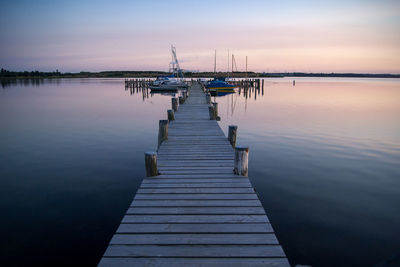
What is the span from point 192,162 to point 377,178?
6.76m

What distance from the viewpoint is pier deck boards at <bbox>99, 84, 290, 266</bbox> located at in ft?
10.8

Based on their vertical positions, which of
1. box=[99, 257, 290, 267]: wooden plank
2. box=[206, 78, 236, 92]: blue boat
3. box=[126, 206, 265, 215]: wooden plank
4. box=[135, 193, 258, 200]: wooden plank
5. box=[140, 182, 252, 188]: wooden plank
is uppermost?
box=[206, 78, 236, 92]: blue boat

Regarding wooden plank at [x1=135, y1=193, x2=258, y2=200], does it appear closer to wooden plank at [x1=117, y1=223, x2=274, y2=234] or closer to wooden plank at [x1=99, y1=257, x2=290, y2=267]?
wooden plank at [x1=117, y1=223, x2=274, y2=234]

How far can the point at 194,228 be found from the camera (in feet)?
12.8

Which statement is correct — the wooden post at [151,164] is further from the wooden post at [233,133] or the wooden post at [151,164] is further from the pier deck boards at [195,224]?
the wooden post at [233,133]

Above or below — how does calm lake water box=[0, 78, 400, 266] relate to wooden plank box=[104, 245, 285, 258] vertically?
below

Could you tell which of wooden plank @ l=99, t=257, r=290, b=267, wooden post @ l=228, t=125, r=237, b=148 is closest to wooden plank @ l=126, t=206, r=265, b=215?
wooden plank @ l=99, t=257, r=290, b=267

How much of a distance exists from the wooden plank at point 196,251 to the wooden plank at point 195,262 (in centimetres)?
6

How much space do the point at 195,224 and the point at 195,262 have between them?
816 millimetres

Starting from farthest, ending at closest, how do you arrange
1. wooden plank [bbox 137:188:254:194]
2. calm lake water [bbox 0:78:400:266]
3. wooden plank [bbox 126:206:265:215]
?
1. calm lake water [bbox 0:78:400:266]
2. wooden plank [bbox 137:188:254:194]
3. wooden plank [bbox 126:206:265:215]

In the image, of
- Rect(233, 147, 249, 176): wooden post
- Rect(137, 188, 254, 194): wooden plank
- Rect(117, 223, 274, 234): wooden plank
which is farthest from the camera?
Rect(233, 147, 249, 176): wooden post

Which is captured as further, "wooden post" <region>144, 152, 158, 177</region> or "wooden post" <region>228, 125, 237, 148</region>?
"wooden post" <region>228, 125, 237, 148</region>

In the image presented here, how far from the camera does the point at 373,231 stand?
6.13 meters

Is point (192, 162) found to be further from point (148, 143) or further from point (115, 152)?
point (148, 143)
